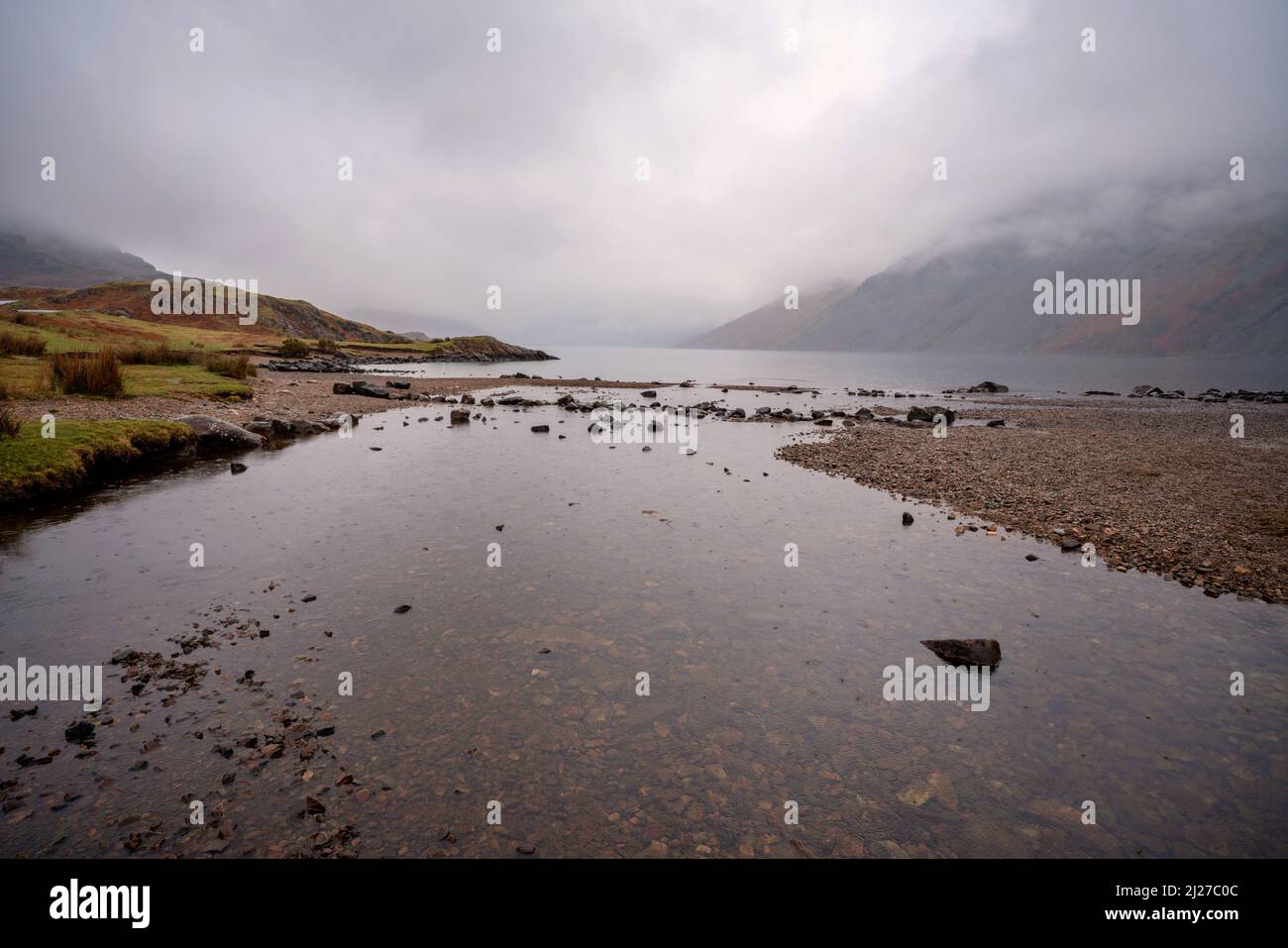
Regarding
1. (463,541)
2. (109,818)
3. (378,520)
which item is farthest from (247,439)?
(109,818)

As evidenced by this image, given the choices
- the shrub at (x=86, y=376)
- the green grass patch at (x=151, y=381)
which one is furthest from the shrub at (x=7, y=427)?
the shrub at (x=86, y=376)

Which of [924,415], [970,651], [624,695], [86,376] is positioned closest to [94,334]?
[86,376]

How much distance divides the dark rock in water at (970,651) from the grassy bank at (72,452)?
84.9 feet

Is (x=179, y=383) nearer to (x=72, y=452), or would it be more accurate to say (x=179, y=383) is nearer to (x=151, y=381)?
(x=151, y=381)

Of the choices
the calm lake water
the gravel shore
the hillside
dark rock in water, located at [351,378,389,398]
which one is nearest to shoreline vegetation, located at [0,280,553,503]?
the calm lake water

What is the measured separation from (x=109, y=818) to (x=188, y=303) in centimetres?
20194

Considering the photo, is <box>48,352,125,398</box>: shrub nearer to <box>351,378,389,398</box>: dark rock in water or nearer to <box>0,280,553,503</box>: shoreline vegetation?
<box>0,280,553,503</box>: shoreline vegetation

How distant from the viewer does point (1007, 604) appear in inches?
482

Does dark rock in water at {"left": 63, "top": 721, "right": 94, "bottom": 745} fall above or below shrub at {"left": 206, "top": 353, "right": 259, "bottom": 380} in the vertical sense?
below

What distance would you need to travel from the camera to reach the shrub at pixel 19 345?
39031mm

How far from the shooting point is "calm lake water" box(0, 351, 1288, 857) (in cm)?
629

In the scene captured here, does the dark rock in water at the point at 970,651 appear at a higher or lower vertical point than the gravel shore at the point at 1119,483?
lower

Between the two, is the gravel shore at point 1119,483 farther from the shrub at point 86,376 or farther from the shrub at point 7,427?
the shrub at point 86,376

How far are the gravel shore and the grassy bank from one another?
30.0 meters
